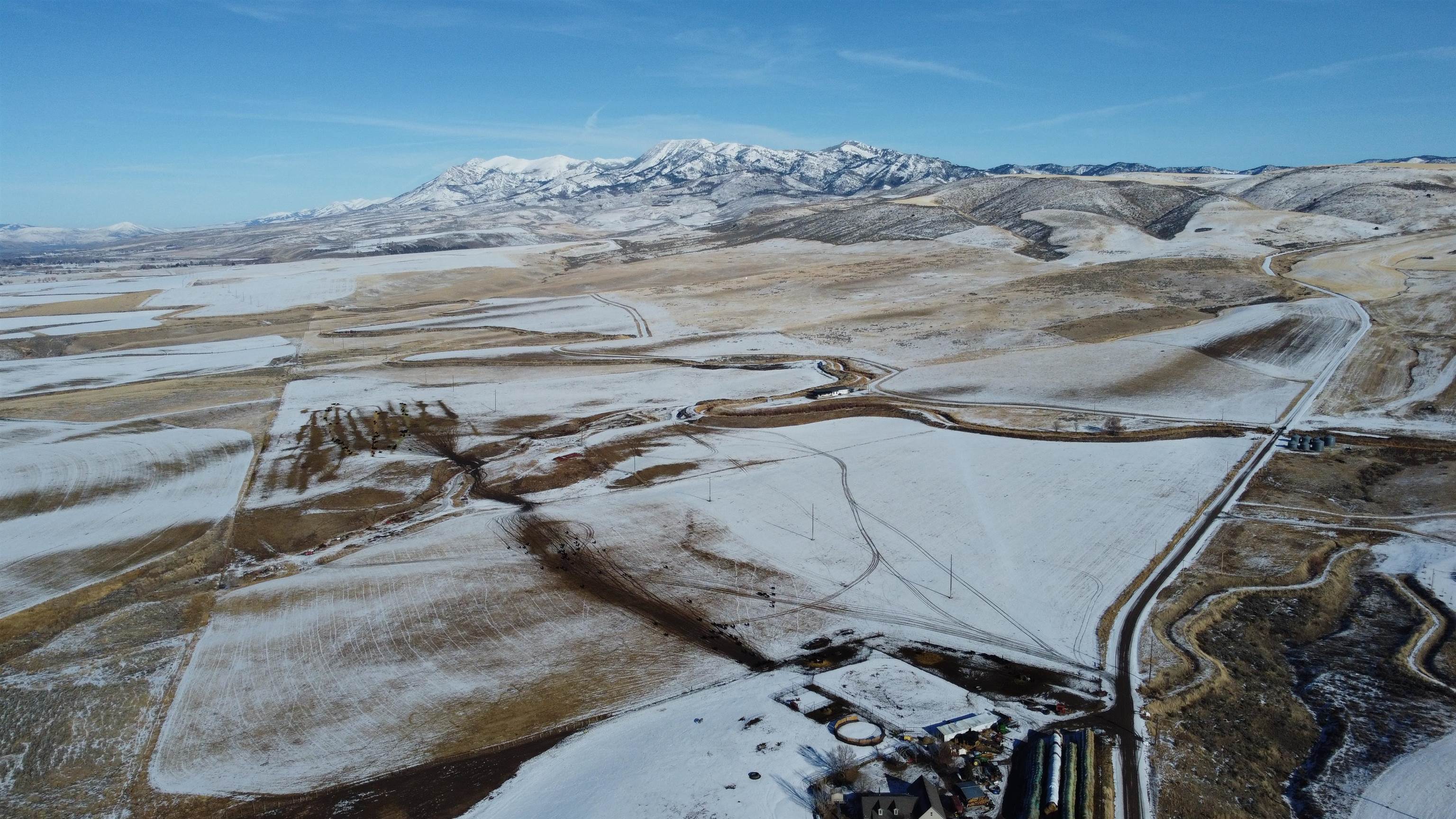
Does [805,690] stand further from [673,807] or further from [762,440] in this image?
[762,440]

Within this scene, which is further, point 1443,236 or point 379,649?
point 1443,236

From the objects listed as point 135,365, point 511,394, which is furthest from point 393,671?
point 135,365

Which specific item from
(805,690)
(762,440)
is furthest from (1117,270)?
(805,690)

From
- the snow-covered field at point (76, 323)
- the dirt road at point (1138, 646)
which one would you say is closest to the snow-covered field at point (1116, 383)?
the dirt road at point (1138, 646)

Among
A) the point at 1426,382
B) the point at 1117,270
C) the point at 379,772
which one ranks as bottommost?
the point at 379,772

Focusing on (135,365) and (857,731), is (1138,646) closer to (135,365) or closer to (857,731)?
(857,731)

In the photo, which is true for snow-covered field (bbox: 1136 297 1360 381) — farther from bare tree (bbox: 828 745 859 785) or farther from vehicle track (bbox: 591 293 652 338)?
bare tree (bbox: 828 745 859 785)
